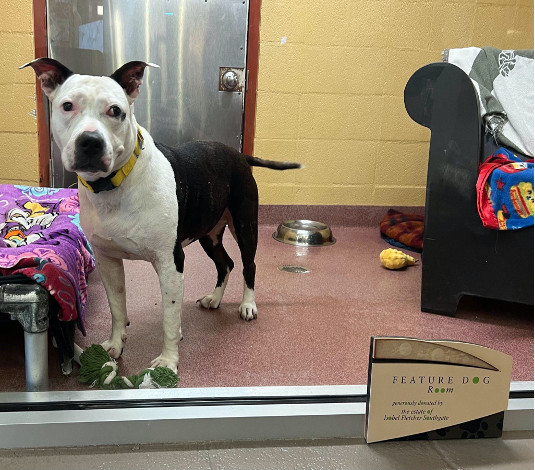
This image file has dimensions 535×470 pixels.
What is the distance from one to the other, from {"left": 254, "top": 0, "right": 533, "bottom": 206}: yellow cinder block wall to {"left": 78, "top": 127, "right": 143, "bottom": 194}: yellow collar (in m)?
0.27

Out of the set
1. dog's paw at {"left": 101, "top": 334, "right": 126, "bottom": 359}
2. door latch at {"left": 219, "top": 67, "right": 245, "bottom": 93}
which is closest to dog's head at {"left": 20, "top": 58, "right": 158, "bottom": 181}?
door latch at {"left": 219, "top": 67, "right": 245, "bottom": 93}

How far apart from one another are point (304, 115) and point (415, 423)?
68 cm

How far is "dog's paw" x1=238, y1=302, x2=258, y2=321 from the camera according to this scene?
1.73 m

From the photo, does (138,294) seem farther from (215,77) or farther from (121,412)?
(215,77)

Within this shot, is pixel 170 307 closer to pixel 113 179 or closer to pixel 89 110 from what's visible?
pixel 113 179

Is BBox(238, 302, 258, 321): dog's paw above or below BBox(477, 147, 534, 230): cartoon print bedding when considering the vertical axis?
below

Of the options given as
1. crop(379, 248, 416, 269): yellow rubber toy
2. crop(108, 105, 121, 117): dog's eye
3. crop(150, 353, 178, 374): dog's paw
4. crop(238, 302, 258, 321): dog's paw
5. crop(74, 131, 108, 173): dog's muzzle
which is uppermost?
crop(108, 105, 121, 117): dog's eye

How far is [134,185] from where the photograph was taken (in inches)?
50.2

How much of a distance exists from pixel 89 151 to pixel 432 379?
0.79 m

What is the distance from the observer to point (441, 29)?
1.02 m

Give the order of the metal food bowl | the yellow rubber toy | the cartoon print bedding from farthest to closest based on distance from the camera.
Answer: the yellow rubber toy < the metal food bowl < the cartoon print bedding

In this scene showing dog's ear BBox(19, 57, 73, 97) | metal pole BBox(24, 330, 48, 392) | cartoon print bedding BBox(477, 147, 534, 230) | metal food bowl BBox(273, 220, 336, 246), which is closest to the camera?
cartoon print bedding BBox(477, 147, 534, 230)

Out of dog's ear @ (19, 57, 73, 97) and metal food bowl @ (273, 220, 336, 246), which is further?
metal food bowl @ (273, 220, 336, 246)

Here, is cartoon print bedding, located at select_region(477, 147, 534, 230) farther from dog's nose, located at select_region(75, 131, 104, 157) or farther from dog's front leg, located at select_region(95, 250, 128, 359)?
dog's front leg, located at select_region(95, 250, 128, 359)
